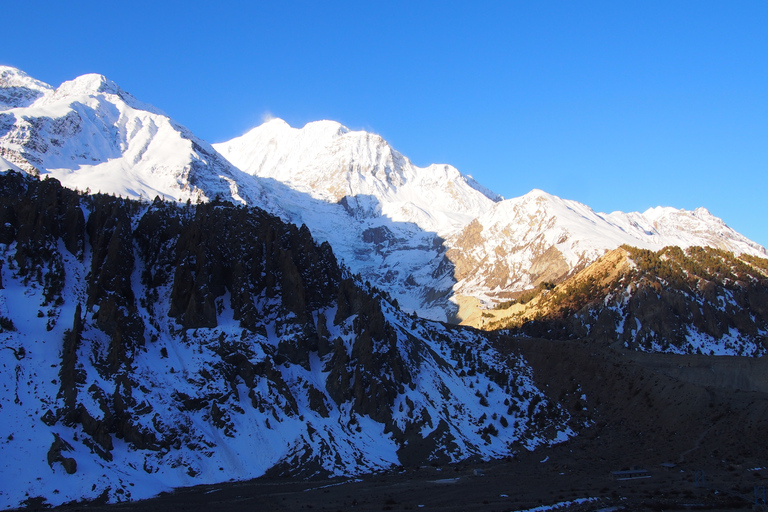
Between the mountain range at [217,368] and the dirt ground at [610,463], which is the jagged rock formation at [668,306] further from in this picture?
the dirt ground at [610,463]

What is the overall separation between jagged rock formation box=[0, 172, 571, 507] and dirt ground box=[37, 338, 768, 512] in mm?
3904

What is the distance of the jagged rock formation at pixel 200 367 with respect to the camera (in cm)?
5028

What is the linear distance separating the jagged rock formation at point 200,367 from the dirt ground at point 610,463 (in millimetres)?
3904

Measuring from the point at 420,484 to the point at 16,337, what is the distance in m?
42.4

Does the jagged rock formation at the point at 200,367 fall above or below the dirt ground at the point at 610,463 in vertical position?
above

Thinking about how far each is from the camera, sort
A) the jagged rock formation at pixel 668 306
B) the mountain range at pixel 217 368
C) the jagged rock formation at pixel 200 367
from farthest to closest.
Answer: the jagged rock formation at pixel 668 306, the mountain range at pixel 217 368, the jagged rock formation at pixel 200 367

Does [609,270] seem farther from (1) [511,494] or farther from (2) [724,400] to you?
(1) [511,494]

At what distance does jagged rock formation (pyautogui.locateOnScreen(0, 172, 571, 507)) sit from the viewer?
50.3 m

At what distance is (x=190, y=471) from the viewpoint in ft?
171

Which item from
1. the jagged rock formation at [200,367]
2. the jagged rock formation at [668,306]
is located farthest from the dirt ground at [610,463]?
the jagged rock formation at [668,306]

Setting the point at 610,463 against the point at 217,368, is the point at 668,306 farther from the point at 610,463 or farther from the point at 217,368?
the point at 217,368

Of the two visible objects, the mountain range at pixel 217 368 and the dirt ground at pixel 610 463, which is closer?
the dirt ground at pixel 610 463

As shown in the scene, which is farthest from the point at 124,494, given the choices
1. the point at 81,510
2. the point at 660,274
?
the point at 660,274

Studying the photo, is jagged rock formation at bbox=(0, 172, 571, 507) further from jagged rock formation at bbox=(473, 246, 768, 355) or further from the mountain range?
jagged rock formation at bbox=(473, 246, 768, 355)
